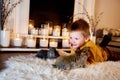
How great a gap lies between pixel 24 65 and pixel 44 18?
7.45 ft

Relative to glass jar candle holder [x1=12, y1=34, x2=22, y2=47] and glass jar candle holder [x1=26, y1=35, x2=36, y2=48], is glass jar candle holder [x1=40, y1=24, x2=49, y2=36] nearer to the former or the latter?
glass jar candle holder [x1=26, y1=35, x2=36, y2=48]

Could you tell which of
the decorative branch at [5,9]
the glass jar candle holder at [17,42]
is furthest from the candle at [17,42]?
the decorative branch at [5,9]

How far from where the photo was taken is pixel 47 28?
3.41 m

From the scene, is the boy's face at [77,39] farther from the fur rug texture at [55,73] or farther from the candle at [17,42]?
the candle at [17,42]

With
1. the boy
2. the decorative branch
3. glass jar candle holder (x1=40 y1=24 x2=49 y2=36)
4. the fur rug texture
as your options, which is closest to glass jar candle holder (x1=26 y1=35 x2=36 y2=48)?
glass jar candle holder (x1=40 y1=24 x2=49 y2=36)

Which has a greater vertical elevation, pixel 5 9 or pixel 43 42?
pixel 5 9

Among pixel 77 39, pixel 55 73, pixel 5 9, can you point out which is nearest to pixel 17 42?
pixel 5 9

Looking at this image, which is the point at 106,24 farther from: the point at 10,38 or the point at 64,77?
the point at 64,77

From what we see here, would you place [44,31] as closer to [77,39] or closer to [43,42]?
[43,42]

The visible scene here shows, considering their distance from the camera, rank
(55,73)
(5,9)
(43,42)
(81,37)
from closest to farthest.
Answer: (55,73) → (81,37) → (5,9) → (43,42)

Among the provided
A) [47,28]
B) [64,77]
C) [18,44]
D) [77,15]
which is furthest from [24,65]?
[77,15]

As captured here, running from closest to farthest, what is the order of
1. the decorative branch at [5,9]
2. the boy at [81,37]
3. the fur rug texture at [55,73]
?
the fur rug texture at [55,73], the boy at [81,37], the decorative branch at [5,9]

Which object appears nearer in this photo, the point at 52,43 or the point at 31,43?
the point at 31,43

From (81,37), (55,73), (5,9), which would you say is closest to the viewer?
(55,73)
